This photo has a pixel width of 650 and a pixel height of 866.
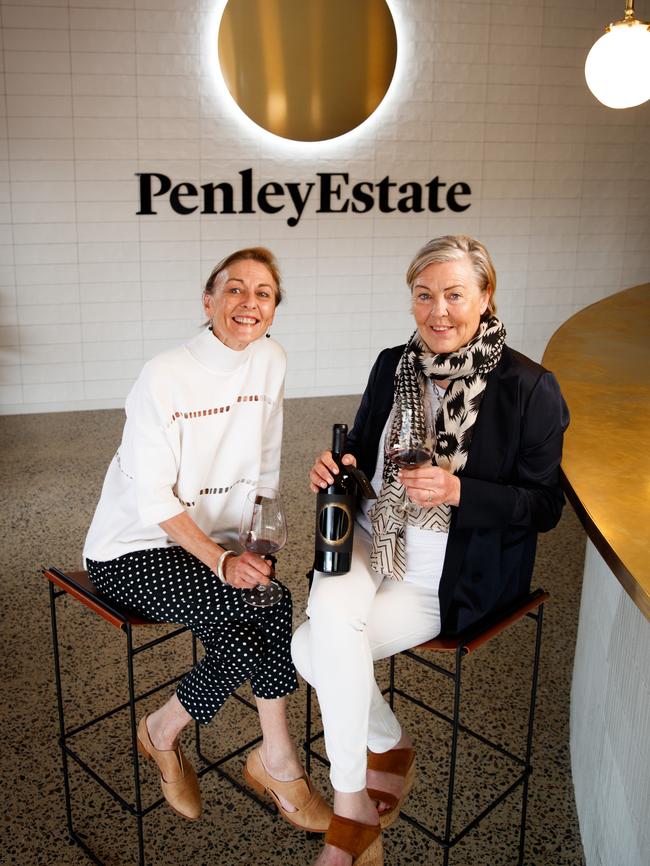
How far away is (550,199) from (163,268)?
2926 millimetres

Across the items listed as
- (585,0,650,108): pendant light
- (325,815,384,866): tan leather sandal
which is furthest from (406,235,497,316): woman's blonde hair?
(585,0,650,108): pendant light

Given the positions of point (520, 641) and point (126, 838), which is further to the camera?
point (520, 641)

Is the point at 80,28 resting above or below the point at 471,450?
above

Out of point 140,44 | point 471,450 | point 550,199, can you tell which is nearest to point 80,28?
point 140,44

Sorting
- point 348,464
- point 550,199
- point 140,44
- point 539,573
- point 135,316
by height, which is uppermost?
point 140,44

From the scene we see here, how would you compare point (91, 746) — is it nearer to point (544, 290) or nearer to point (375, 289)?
point (375, 289)

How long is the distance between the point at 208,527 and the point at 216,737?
783 mm

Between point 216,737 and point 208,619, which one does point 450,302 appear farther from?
point 216,737

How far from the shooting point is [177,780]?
220 cm

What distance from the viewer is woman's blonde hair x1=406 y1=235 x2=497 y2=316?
2.08 metres

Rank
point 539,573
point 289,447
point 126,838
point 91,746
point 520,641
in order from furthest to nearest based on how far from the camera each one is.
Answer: point 289,447 < point 539,573 < point 520,641 < point 91,746 < point 126,838

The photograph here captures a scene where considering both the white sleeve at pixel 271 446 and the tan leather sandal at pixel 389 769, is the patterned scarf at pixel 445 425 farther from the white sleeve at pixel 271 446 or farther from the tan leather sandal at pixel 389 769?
the tan leather sandal at pixel 389 769

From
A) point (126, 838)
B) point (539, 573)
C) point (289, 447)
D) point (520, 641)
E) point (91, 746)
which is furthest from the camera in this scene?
point (289, 447)

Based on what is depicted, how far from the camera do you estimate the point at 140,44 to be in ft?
18.5
